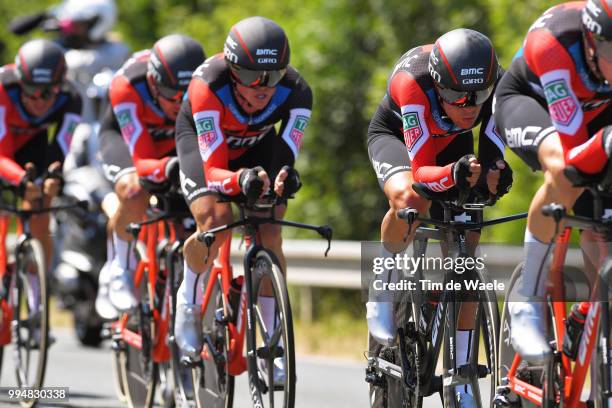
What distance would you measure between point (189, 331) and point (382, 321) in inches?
52.7

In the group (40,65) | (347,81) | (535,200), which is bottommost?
(535,200)

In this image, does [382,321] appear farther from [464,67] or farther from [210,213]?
[464,67]

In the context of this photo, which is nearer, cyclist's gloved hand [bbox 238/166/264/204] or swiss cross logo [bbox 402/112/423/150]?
swiss cross logo [bbox 402/112/423/150]

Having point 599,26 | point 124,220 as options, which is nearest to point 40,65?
point 124,220

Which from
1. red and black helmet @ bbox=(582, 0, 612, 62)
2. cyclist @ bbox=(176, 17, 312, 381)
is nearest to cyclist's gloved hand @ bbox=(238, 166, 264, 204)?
cyclist @ bbox=(176, 17, 312, 381)

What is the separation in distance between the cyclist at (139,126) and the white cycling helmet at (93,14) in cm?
622

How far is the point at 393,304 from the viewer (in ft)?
23.4

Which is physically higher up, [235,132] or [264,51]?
[264,51]

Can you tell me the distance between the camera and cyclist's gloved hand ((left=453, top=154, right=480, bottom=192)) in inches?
243

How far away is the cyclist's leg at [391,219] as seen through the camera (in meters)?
6.93

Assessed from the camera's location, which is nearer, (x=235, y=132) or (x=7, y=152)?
(x=235, y=132)

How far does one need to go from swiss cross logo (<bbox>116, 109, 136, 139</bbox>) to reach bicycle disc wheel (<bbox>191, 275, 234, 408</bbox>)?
167cm

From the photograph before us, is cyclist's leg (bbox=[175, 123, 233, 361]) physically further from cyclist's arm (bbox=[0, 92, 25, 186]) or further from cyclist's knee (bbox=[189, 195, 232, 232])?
cyclist's arm (bbox=[0, 92, 25, 186])

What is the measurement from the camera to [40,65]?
9742mm
